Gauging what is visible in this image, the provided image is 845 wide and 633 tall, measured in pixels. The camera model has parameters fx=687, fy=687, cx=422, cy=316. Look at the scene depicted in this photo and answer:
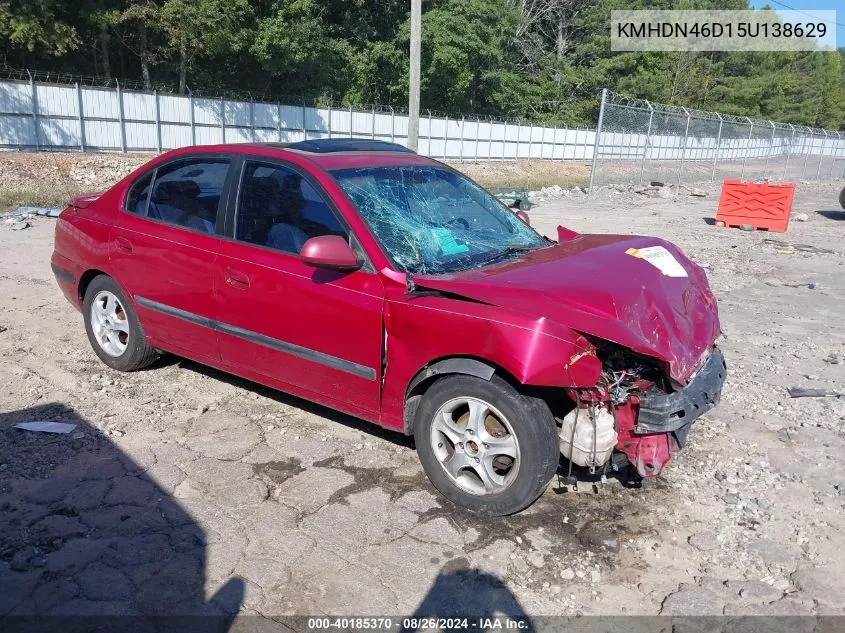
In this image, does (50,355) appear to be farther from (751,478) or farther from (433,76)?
(433,76)

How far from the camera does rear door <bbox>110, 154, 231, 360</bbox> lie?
428cm

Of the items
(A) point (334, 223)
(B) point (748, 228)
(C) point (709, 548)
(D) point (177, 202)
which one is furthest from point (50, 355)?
(B) point (748, 228)

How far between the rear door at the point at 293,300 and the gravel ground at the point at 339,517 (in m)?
0.49

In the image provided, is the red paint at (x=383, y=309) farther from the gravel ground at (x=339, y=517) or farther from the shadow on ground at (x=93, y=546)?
the shadow on ground at (x=93, y=546)

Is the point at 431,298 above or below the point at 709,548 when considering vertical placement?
above

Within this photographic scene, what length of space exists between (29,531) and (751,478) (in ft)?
12.3

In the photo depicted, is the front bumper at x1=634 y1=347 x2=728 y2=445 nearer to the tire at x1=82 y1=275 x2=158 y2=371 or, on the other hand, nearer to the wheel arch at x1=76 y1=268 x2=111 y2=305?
the tire at x1=82 y1=275 x2=158 y2=371

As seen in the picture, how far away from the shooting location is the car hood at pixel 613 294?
3.14 m

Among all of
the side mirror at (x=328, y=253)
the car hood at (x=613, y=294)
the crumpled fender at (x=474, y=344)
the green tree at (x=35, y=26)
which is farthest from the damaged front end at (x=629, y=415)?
the green tree at (x=35, y=26)

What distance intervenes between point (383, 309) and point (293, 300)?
2.02 ft

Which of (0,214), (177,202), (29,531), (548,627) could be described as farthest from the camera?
(0,214)

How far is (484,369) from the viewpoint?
321 cm

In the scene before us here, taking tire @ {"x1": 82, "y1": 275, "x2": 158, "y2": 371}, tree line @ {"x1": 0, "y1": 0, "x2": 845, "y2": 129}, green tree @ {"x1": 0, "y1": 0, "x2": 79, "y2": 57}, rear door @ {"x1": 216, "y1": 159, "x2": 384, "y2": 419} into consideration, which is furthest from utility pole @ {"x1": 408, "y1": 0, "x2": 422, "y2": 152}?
green tree @ {"x1": 0, "y1": 0, "x2": 79, "y2": 57}

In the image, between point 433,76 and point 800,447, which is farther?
point 433,76
